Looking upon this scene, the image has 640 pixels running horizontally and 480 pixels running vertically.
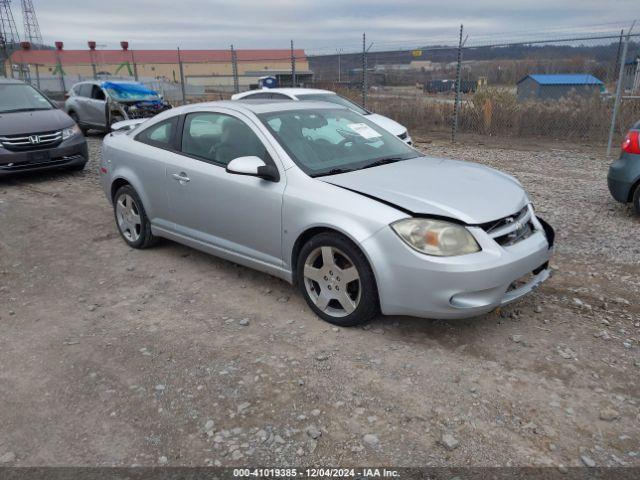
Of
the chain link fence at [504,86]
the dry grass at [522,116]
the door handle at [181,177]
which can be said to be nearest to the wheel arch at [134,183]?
the door handle at [181,177]

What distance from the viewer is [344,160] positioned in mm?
4289

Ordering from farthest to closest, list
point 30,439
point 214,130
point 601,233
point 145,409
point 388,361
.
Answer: point 601,233, point 214,130, point 388,361, point 145,409, point 30,439

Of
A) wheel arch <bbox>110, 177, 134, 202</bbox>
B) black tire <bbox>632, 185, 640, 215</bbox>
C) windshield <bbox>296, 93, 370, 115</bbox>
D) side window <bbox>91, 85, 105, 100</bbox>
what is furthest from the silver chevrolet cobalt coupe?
side window <bbox>91, 85, 105, 100</bbox>

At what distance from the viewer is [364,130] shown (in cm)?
482

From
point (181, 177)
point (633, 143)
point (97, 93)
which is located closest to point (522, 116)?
point (633, 143)

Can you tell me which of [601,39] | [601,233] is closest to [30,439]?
[601,233]

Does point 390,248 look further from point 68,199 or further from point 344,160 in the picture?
point 68,199

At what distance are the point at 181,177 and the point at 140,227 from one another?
1.07 m

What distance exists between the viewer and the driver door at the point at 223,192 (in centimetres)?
413

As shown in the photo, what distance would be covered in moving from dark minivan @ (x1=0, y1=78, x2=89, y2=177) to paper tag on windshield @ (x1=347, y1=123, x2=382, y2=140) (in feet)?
21.1

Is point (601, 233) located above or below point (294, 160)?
below

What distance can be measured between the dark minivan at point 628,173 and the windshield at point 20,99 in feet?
30.5

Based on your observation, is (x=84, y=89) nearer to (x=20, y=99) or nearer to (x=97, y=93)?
(x=97, y=93)

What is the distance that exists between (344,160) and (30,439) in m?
2.85
